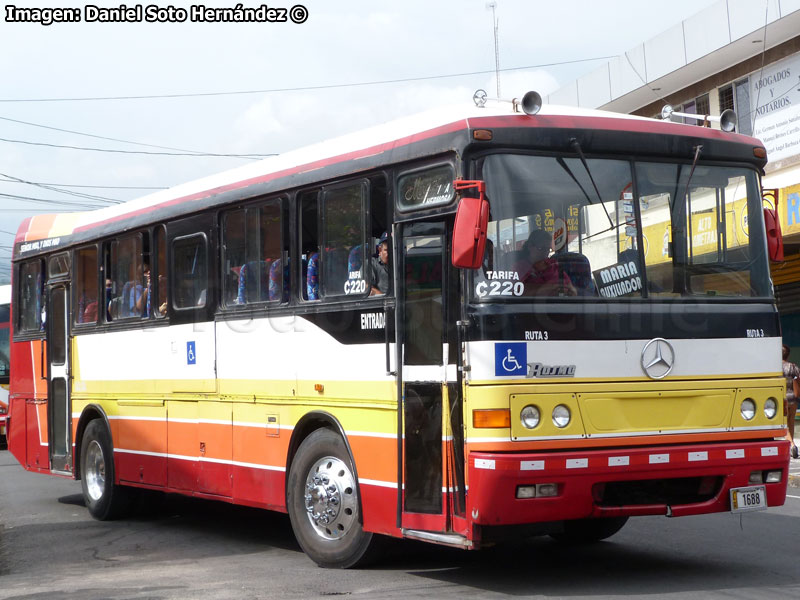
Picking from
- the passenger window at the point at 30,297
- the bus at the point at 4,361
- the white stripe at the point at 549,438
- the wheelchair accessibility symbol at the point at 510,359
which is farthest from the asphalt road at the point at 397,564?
the bus at the point at 4,361

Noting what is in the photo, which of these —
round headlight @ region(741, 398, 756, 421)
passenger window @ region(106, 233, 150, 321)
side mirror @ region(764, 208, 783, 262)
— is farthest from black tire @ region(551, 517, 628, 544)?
passenger window @ region(106, 233, 150, 321)

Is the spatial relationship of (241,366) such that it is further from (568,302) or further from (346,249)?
(568,302)

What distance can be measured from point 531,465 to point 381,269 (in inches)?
74.7

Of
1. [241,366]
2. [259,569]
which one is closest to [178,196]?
[241,366]

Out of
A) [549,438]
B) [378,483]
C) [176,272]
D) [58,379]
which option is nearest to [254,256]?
[176,272]

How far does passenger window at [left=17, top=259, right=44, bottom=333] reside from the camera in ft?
46.3

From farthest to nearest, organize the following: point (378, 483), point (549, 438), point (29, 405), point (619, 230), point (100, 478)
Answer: point (29, 405) → point (100, 478) → point (378, 483) → point (619, 230) → point (549, 438)

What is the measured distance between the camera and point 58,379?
13.5 meters

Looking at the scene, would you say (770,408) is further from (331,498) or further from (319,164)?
(319,164)

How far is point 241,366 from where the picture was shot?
9969 millimetres

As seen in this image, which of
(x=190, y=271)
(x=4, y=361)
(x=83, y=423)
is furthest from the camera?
(x=4, y=361)

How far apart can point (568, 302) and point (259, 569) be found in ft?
10.6

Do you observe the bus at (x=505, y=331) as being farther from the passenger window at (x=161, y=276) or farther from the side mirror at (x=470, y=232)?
the passenger window at (x=161, y=276)

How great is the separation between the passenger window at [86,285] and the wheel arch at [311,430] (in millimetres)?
4336
